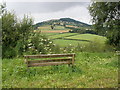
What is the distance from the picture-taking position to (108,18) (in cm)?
1806

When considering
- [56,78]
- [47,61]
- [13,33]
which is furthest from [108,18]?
[56,78]

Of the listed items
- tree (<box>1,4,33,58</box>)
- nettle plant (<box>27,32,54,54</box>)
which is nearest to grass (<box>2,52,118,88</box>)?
tree (<box>1,4,33,58</box>)

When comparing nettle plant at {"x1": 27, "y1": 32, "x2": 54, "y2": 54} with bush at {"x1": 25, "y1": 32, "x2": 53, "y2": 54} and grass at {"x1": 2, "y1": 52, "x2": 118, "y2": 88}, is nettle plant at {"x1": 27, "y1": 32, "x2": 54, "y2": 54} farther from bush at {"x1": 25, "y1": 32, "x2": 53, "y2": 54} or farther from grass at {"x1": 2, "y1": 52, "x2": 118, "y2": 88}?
grass at {"x1": 2, "y1": 52, "x2": 118, "y2": 88}

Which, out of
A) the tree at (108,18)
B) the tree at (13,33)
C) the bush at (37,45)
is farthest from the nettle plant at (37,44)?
the tree at (108,18)

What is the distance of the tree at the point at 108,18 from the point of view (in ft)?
50.8

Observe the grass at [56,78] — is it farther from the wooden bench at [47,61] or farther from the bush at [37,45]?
the bush at [37,45]

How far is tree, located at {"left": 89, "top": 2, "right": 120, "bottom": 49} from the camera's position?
50.8 ft

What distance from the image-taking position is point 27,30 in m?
17.8

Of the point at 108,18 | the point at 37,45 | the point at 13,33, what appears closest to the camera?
the point at 13,33

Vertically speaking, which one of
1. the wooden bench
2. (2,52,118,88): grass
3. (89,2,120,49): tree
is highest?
(89,2,120,49): tree

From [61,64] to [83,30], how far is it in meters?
28.9

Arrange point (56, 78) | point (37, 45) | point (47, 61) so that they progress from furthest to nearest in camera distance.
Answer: point (37, 45) < point (47, 61) < point (56, 78)

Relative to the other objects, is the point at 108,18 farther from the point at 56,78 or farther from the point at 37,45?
the point at 56,78

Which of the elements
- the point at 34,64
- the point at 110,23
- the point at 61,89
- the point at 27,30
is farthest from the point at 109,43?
the point at 61,89
